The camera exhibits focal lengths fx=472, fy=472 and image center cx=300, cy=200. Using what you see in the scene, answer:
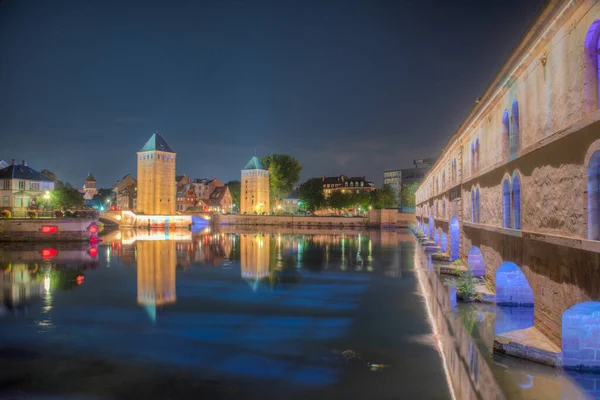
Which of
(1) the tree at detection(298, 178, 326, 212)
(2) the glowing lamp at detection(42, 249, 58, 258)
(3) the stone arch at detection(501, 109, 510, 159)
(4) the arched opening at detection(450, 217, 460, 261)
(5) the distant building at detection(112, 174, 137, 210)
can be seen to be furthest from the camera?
(5) the distant building at detection(112, 174, 137, 210)

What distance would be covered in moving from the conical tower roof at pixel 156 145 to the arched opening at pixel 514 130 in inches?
2985

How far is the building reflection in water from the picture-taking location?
59.8 feet

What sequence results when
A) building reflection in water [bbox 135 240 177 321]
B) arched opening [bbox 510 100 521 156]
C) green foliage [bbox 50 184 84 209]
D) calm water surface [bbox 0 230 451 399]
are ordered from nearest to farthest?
calm water surface [bbox 0 230 451 399]
arched opening [bbox 510 100 521 156]
building reflection in water [bbox 135 240 177 321]
green foliage [bbox 50 184 84 209]

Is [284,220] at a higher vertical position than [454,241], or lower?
higher

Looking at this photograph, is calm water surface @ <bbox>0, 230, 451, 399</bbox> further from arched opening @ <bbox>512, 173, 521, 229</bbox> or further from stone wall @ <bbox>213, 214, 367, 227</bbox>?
stone wall @ <bbox>213, 214, 367, 227</bbox>

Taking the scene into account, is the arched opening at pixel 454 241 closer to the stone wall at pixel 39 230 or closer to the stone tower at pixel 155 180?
the stone wall at pixel 39 230

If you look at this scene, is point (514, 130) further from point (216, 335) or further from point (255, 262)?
point (255, 262)

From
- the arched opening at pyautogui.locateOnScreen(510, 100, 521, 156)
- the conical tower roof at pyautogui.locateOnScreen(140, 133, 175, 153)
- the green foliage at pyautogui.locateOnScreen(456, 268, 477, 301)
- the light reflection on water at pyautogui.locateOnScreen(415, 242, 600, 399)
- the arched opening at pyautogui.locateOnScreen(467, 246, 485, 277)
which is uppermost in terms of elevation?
the conical tower roof at pyautogui.locateOnScreen(140, 133, 175, 153)

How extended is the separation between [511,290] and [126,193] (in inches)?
4794

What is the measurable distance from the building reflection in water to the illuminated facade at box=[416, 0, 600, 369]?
11165 millimetres

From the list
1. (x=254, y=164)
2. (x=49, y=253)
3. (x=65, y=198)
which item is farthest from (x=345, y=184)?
(x=49, y=253)

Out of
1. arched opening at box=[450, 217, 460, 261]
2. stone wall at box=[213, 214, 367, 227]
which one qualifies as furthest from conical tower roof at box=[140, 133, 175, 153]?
arched opening at box=[450, 217, 460, 261]

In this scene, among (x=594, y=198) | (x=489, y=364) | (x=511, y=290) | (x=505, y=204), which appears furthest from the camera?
(x=511, y=290)

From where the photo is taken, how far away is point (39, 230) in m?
46.2
